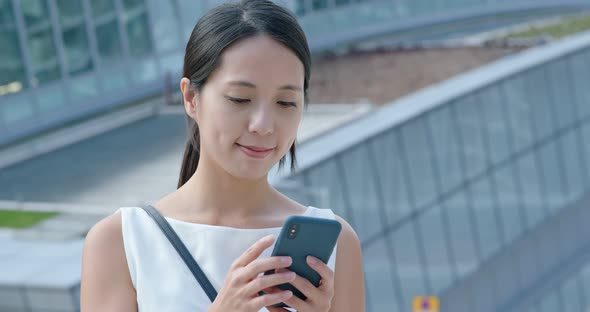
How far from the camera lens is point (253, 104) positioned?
6.83 feet

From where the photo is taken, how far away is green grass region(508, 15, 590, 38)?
105 feet

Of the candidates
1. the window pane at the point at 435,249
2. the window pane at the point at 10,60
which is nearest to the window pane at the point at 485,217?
the window pane at the point at 435,249

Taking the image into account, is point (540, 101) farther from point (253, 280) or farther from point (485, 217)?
point (253, 280)

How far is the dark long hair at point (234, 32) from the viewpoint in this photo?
2.10 metres

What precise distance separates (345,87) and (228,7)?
22836 mm

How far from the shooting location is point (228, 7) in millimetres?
2184

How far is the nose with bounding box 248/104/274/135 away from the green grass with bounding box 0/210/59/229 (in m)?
12.9

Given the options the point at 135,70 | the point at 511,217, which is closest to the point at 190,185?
the point at 511,217

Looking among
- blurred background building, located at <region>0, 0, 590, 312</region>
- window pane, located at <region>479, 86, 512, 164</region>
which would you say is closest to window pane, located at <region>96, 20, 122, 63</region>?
blurred background building, located at <region>0, 0, 590, 312</region>

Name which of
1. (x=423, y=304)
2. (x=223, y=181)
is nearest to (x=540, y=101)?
(x=423, y=304)

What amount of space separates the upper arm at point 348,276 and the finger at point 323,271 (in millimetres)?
167

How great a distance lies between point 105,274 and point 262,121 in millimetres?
409

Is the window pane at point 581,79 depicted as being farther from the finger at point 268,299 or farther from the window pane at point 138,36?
the finger at point 268,299

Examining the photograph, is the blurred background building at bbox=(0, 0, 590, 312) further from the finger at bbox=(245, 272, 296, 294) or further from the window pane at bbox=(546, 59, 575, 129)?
the finger at bbox=(245, 272, 296, 294)
